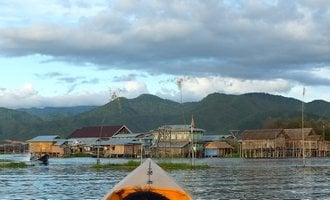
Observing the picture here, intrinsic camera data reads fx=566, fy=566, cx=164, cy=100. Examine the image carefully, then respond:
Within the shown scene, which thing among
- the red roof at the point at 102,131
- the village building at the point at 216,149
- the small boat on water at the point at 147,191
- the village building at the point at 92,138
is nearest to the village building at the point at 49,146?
the village building at the point at 92,138

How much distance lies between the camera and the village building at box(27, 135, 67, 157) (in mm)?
151625

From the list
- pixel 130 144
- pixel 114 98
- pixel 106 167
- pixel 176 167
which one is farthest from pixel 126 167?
pixel 130 144

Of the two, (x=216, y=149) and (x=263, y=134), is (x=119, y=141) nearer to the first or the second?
(x=216, y=149)

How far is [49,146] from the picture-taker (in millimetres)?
154875

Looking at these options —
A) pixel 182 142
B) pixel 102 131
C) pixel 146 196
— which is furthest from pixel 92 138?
pixel 146 196

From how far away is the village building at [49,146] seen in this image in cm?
15162

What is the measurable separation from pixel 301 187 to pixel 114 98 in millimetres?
44875

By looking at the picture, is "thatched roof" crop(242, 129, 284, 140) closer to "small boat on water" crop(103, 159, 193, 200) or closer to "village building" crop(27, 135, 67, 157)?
"village building" crop(27, 135, 67, 157)

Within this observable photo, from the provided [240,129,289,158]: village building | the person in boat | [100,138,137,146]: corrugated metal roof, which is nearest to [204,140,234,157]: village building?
[240,129,289,158]: village building

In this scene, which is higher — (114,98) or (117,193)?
(114,98)

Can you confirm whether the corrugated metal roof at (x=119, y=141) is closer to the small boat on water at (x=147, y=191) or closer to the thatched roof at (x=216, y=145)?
the thatched roof at (x=216, y=145)

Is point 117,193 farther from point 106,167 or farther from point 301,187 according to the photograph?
point 106,167

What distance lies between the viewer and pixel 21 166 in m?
73.5

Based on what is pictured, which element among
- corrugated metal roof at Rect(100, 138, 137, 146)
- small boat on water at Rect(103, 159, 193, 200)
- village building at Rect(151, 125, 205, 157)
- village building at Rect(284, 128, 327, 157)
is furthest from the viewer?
corrugated metal roof at Rect(100, 138, 137, 146)
